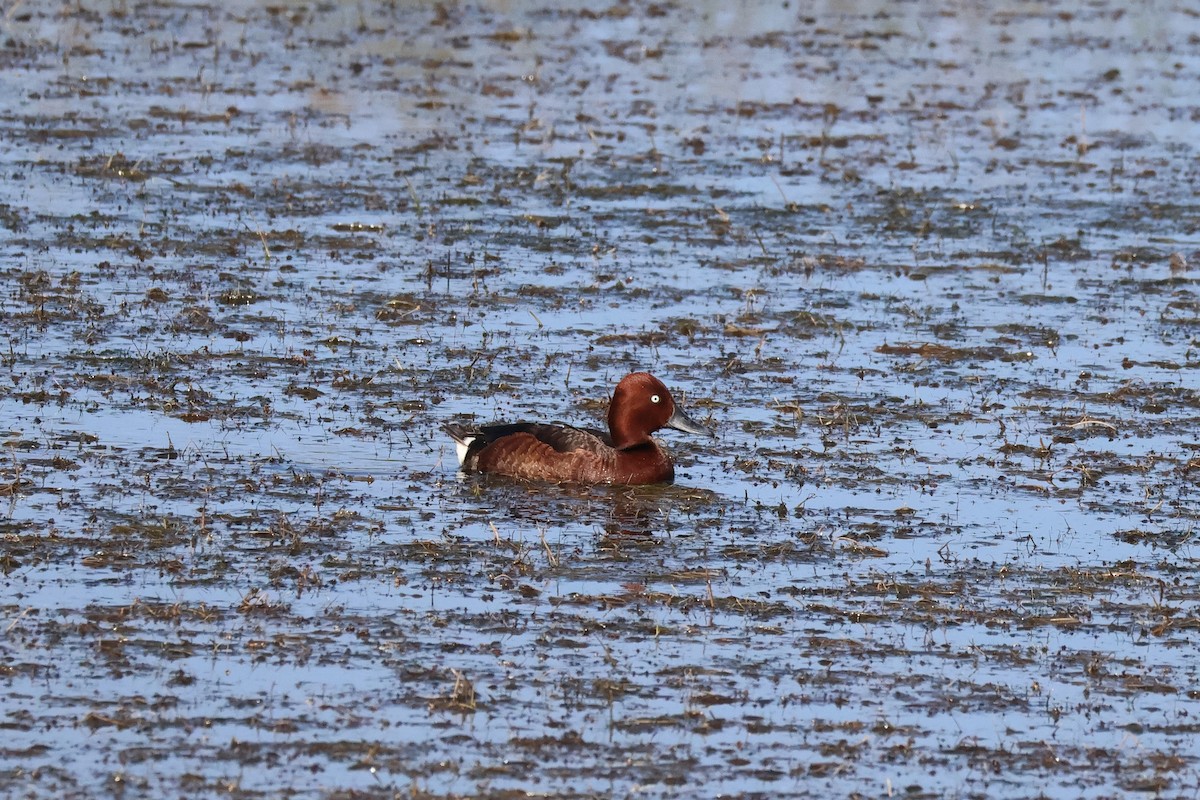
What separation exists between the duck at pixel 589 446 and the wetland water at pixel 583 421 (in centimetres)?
18

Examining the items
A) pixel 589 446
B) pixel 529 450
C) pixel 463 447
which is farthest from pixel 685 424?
pixel 463 447

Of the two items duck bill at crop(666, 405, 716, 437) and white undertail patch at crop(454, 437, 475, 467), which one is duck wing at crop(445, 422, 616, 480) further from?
duck bill at crop(666, 405, 716, 437)

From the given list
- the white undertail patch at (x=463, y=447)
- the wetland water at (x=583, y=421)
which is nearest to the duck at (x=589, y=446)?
the white undertail patch at (x=463, y=447)

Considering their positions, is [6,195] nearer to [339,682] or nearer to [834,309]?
[834,309]

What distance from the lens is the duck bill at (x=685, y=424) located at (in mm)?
11141

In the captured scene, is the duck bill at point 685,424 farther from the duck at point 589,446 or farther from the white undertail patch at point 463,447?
the white undertail patch at point 463,447

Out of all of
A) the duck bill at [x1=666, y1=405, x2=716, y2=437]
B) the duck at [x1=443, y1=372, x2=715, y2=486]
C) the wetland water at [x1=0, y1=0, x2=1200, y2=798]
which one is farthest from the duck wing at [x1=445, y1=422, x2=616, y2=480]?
the duck bill at [x1=666, y1=405, x2=716, y2=437]

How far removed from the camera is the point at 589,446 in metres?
10.9

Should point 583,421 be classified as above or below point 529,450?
above

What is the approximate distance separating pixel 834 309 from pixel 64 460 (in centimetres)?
621

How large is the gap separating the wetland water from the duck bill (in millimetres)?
199

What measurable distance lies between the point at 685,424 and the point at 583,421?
0.92m

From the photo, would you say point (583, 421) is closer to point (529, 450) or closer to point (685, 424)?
point (685, 424)

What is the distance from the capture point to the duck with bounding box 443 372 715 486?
1080cm
